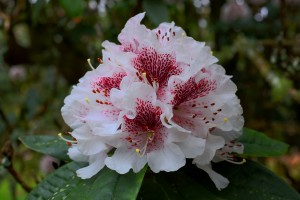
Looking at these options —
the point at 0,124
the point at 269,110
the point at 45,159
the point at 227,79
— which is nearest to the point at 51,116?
the point at 45,159

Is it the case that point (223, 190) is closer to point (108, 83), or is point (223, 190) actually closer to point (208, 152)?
point (208, 152)

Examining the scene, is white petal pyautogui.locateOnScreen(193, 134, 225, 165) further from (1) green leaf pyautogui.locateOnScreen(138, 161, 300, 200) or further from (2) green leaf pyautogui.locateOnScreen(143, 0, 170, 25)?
(2) green leaf pyautogui.locateOnScreen(143, 0, 170, 25)

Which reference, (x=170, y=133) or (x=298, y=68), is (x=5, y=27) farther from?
(x=170, y=133)

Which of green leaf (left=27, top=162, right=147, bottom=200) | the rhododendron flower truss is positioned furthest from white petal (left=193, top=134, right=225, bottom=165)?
green leaf (left=27, top=162, right=147, bottom=200)

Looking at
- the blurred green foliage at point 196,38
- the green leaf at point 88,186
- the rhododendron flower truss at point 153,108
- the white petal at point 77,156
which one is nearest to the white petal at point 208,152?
the rhododendron flower truss at point 153,108

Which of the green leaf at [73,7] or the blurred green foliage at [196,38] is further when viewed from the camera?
the blurred green foliage at [196,38]

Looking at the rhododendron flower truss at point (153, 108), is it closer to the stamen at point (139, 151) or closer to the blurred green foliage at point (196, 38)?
the stamen at point (139, 151)
